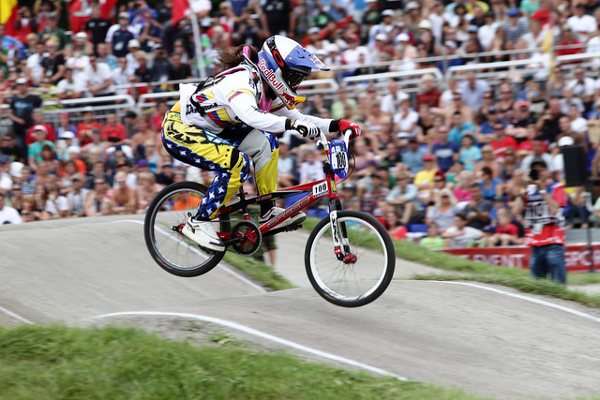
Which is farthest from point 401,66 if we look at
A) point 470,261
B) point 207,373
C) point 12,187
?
point 207,373

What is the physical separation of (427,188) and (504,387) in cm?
804

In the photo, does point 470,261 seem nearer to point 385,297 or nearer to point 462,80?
point 462,80

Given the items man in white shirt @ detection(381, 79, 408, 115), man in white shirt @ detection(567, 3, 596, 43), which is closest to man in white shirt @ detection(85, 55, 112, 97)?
man in white shirt @ detection(381, 79, 408, 115)

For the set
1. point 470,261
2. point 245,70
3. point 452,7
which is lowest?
point 470,261

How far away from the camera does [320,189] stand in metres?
7.64

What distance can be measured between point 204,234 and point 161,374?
92.2 inches

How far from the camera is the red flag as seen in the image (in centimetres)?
1855

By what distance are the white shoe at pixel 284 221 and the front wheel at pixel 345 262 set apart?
327 mm

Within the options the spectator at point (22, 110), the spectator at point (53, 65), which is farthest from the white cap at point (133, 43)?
the spectator at point (22, 110)

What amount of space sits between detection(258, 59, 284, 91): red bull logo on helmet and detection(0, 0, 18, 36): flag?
1449cm

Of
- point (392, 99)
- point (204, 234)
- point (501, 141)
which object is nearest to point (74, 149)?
point (392, 99)

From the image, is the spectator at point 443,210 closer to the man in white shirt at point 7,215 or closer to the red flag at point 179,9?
the man in white shirt at point 7,215

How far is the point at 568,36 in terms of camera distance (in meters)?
15.3

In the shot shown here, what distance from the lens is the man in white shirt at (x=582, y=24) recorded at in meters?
15.3
